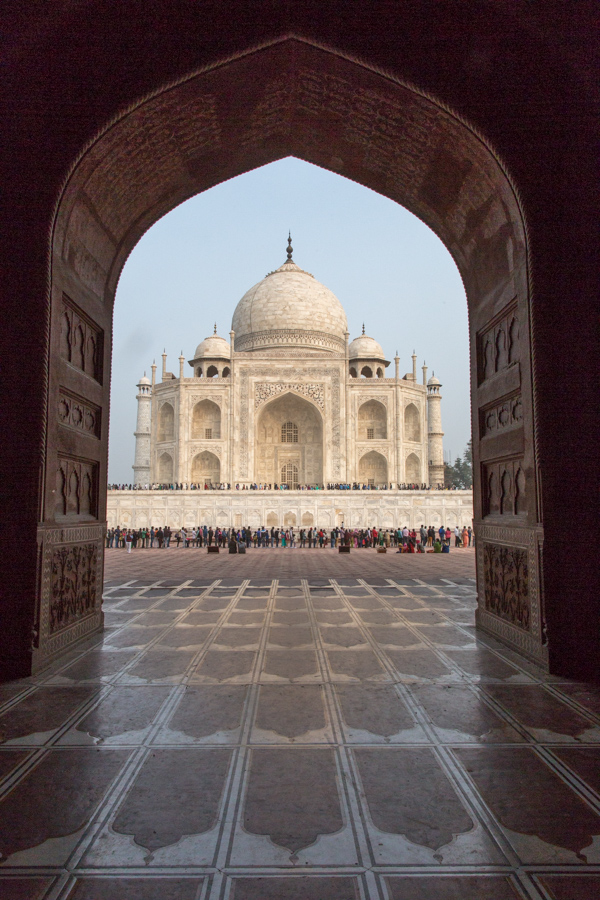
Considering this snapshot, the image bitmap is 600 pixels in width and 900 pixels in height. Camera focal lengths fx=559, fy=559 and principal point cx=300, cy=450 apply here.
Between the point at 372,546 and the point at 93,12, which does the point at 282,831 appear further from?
the point at 372,546

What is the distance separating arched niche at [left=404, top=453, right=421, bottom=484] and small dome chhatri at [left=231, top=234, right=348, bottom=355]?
764cm

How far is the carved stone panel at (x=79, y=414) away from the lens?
15.7ft

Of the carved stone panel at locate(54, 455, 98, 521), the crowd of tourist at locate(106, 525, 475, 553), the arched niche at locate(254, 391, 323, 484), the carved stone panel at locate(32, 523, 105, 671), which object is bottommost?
the crowd of tourist at locate(106, 525, 475, 553)

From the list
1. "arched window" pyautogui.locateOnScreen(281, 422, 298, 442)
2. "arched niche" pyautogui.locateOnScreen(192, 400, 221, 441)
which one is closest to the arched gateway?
"arched niche" pyautogui.locateOnScreen(192, 400, 221, 441)

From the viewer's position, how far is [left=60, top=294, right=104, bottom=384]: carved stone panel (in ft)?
15.8

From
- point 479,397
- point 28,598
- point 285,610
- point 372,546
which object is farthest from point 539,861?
point 372,546

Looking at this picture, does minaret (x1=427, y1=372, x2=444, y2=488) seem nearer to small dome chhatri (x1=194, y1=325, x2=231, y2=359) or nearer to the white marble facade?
the white marble facade

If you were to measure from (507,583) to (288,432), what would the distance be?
93.2ft

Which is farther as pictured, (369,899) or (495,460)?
(495,460)

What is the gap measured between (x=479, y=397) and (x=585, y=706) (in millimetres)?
3115

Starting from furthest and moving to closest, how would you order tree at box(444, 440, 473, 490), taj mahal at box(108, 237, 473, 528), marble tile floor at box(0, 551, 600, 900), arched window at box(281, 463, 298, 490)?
tree at box(444, 440, 473, 490)
arched window at box(281, 463, 298, 490)
taj mahal at box(108, 237, 473, 528)
marble tile floor at box(0, 551, 600, 900)

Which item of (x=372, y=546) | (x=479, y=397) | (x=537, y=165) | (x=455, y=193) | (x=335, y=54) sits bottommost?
(x=372, y=546)

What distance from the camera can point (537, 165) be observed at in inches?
169

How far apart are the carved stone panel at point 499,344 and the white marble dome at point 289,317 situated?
28061mm
